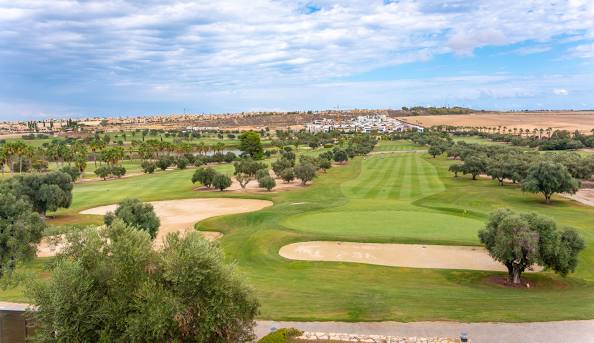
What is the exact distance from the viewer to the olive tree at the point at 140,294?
1504 cm

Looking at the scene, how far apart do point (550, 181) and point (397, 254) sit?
3531 cm

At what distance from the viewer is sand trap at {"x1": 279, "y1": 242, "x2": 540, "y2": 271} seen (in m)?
33.2

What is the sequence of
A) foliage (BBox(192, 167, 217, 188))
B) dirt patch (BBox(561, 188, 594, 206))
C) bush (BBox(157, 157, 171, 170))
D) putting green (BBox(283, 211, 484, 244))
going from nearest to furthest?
putting green (BBox(283, 211, 484, 244)) → dirt patch (BBox(561, 188, 594, 206)) → foliage (BBox(192, 167, 217, 188)) → bush (BBox(157, 157, 171, 170))

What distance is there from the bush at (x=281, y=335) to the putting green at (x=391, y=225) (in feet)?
68.2

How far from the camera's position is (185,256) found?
16172mm

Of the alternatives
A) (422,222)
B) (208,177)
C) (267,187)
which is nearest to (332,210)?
(422,222)

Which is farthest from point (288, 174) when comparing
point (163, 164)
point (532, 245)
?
point (532, 245)

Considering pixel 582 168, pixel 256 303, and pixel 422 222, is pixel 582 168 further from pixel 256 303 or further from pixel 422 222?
pixel 256 303

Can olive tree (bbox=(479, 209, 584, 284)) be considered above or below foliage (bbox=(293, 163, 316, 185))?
above

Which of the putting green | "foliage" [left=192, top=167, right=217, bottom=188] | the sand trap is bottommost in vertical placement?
the sand trap

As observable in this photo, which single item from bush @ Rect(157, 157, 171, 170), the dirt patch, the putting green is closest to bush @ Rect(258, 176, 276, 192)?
the putting green

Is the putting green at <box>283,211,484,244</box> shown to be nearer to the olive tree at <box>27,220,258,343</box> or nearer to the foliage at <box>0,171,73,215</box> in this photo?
the olive tree at <box>27,220,258,343</box>

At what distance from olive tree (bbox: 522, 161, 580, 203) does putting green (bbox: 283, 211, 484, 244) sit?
1876 centimetres

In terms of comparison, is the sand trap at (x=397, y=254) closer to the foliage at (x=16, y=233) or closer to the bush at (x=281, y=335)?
the bush at (x=281, y=335)
